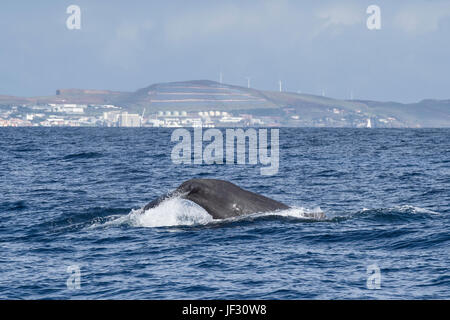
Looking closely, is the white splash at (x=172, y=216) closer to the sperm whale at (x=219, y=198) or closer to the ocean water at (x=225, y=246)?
the ocean water at (x=225, y=246)

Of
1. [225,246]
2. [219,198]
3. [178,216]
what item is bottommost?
[225,246]

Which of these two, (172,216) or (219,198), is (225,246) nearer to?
(219,198)

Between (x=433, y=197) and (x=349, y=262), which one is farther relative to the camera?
(x=433, y=197)

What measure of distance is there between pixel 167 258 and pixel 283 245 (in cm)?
302

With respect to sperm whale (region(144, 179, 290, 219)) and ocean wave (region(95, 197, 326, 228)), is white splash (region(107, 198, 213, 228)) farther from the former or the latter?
sperm whale (region(144, 179, 290, 219))

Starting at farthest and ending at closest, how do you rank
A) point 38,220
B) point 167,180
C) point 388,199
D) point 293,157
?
point 293,157, point 167,180, point 388,199, point 38,220

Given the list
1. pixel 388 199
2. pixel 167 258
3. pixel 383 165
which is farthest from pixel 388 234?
pixel 383 165

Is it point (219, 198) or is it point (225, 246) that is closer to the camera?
point (225, 246)

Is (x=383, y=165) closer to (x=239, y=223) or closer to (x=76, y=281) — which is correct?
(x=239, y=223)

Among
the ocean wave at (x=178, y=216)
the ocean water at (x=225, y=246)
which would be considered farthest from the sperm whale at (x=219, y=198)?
the ocean water at (x=225, y=246)

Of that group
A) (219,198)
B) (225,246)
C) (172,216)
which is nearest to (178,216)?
(172,216)
